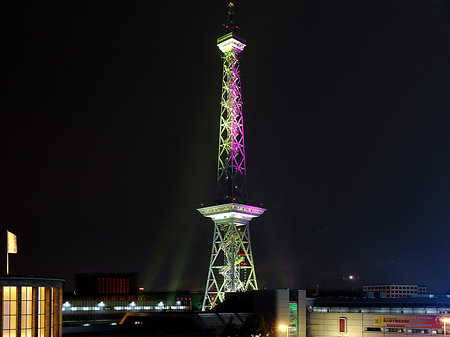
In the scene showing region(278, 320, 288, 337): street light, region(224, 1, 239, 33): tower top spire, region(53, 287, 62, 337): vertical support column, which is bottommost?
region(278, 320, 288, 337): street light

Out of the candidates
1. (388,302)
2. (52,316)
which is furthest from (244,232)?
(52,316)

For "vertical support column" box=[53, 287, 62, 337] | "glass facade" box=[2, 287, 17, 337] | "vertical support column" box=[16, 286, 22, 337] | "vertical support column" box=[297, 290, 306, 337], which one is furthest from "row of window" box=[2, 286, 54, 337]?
"vertical support column" box=[297, 290, 306, 337]

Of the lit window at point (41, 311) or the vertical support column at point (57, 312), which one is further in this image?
the vertical support column at point (57, 312)

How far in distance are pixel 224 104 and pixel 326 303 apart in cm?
4937

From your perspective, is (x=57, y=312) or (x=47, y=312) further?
(x=57, y=312)

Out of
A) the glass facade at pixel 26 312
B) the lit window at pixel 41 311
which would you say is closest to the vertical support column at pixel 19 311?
the glass facade at pixel 26 312

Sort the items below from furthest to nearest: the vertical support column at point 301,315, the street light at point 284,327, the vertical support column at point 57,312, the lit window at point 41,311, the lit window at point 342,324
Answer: the vertical support column at point 301,315
the lit window at point 342,324
the street light at point 284,327
the vertical support column at point 57,312
the lit window at point 41,311

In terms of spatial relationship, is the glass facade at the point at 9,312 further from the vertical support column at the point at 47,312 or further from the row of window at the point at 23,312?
the vertical support column at the point at 47,312

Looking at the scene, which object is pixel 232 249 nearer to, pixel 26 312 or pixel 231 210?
→ pixel 231 210

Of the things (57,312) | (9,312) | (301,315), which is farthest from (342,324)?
(9,312)

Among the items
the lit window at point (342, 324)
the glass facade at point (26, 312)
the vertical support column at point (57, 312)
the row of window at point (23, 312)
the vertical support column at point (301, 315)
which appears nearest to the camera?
the row of window at point (23, 312)

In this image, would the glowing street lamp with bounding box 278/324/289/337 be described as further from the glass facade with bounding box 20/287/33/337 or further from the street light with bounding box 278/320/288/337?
the glass facade with bounding box 20/287/33/337

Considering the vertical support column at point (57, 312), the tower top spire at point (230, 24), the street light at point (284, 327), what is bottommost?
the street light at point (284, 327)

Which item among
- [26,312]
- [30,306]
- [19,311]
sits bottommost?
[26,312]
